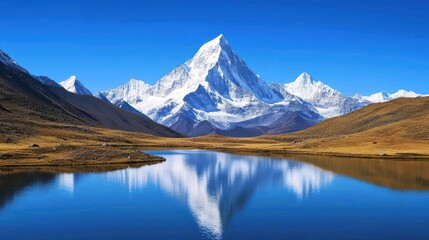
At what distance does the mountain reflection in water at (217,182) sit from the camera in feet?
218

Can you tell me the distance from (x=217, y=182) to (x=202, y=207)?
30406 mm

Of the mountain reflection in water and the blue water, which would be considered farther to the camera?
the mountain reflection in water

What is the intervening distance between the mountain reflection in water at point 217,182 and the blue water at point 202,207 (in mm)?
194

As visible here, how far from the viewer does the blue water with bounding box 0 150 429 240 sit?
54250 mm

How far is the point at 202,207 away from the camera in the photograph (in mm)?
69250

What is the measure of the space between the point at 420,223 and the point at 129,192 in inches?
1781

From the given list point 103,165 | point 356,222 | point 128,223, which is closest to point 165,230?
point 128,223

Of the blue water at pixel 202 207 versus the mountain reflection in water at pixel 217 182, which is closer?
the blue water at pixel 202 207

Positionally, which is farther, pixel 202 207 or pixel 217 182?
pixel 217 182

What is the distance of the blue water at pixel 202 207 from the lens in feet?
178

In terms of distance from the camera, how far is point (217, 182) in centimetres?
9956

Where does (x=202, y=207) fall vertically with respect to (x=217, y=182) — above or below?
below

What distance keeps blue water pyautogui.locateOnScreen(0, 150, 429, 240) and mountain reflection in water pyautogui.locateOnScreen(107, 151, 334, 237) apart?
19cm

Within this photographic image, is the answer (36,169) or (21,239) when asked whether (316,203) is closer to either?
(21,239)
